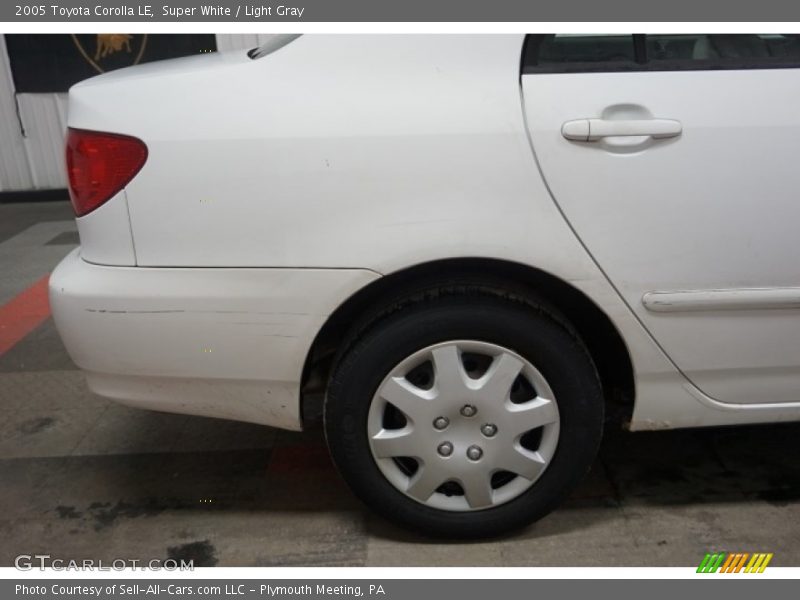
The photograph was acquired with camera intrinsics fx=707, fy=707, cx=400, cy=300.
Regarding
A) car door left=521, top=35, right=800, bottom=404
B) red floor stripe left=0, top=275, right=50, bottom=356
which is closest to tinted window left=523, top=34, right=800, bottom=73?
car door left=521, top=35, right=800, bottom=404

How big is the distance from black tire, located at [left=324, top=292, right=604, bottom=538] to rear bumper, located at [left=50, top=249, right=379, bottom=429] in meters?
0.14

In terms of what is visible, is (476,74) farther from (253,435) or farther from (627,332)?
(253,435)

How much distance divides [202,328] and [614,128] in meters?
1.15

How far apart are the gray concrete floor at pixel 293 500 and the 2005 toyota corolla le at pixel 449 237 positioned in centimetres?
25

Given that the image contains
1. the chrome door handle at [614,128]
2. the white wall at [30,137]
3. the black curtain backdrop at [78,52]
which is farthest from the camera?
the white wall at [30,137]

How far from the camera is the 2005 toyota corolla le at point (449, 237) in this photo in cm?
171

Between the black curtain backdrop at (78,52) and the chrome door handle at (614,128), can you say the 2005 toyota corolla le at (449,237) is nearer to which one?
the chrome door handle at (614,128)

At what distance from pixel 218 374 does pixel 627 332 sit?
3.57ft

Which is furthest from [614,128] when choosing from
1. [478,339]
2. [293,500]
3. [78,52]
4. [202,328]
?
[78,52]

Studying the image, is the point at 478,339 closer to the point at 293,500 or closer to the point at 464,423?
the point at 464,423

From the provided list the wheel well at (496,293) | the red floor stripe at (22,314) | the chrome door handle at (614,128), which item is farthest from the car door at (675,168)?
the red floor stripe at (22,314)

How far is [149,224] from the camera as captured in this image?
177cm

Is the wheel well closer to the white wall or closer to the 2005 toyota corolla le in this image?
the 2005 toyota corolla le

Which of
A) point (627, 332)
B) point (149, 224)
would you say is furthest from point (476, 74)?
point (149, 224)
